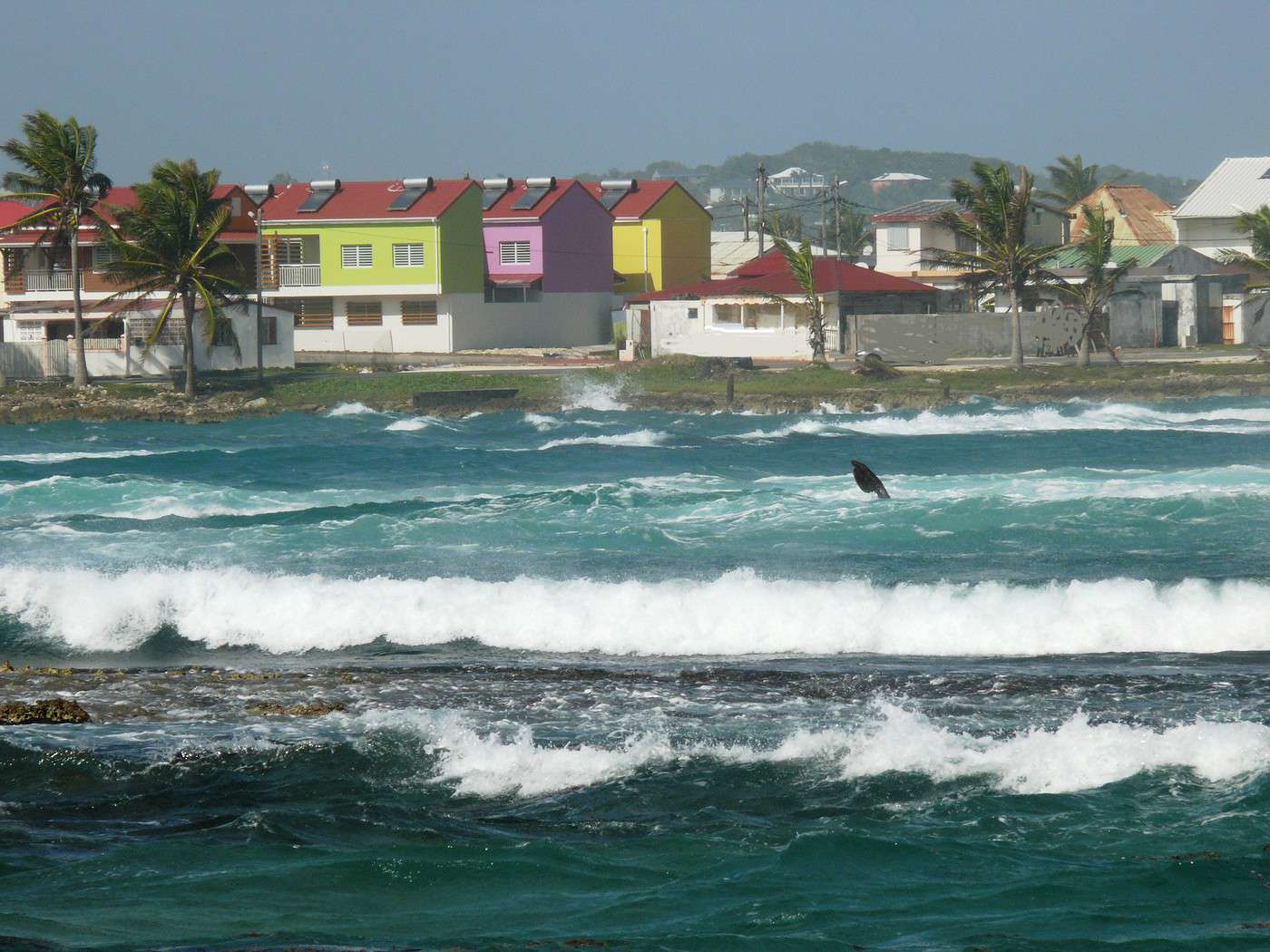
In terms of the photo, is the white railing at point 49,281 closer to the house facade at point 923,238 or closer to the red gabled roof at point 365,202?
the red gabled roof at point 365,202

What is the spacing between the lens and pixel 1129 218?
70625 mm

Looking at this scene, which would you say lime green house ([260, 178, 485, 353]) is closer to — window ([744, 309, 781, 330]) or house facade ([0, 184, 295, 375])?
house facade ([0, 184, 295, 375])

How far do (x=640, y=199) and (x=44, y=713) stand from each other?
64845 mm

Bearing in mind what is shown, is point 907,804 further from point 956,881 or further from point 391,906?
point 391,906

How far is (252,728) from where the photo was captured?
12.9 meters

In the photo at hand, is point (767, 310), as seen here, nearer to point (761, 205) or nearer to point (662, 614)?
point (761, 205)

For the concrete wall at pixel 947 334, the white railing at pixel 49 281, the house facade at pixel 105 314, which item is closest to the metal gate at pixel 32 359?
the house facade at pixel 105 314

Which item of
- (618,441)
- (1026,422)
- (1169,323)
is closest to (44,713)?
(618,441)

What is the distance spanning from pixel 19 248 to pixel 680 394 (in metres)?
28.3

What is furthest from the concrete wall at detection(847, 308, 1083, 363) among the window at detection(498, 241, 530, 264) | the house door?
the window at detection(498, 241, 530, 264)

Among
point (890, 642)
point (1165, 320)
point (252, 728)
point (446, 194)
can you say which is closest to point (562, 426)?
point (446, 194)

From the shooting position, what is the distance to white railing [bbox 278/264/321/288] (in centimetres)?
6419

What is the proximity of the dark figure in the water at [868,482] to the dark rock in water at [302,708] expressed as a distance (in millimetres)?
14373

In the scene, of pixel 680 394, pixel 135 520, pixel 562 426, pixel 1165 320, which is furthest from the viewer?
pixel 1165 320
